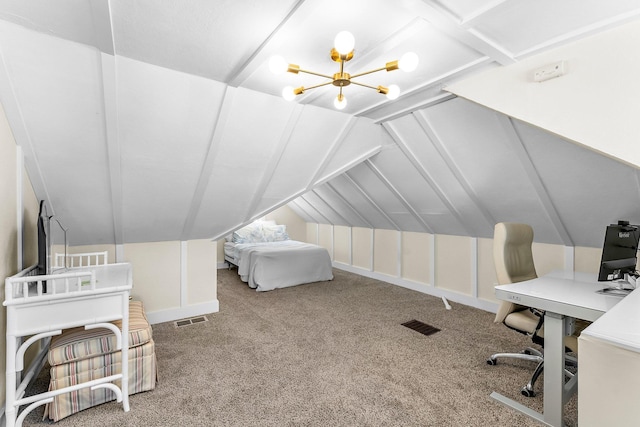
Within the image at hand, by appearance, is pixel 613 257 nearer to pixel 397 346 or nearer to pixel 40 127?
pixel 397 346

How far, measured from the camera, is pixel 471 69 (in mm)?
1962

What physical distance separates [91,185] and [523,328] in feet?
11.1

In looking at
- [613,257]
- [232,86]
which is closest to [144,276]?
[232,86]

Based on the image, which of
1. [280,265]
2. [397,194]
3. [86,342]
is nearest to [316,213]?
[280,265]

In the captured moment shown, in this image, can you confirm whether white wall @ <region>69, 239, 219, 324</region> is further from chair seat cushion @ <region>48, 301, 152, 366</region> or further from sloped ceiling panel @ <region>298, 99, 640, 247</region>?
sloped ceiling panel @ <region>298, 99, 640, 247</region>

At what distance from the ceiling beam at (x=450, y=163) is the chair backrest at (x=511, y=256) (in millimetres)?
851

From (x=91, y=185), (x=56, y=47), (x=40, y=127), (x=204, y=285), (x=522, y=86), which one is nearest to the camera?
(x=56, y=47)

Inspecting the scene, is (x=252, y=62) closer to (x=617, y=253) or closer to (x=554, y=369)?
(x=554, y=369)

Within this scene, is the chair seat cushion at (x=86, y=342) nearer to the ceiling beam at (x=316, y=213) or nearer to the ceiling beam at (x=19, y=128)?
the ceiling beam at (x=19, y=128)

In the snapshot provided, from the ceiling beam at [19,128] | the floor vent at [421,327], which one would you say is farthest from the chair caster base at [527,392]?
the ceiling beam at [19,128]

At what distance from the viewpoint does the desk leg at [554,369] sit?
1714mm

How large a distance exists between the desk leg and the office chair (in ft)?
0.46

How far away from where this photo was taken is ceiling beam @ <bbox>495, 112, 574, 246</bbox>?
93.3 inches

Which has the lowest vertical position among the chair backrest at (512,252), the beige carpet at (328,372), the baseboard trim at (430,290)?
the beige carpet at (328,372)
